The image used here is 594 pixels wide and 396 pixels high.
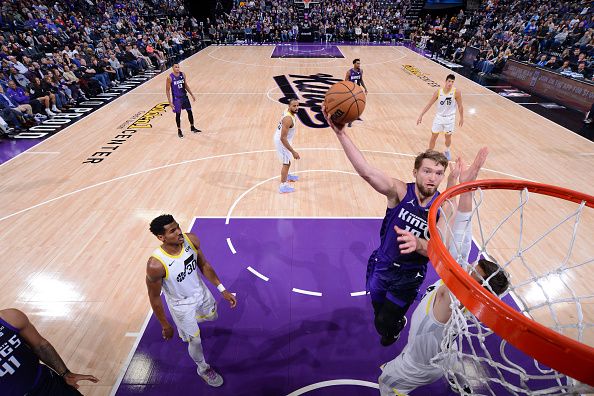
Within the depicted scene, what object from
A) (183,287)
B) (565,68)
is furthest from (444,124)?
(565,68)

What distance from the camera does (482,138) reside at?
28.7 feet

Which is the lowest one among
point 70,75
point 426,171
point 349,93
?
point 70,75

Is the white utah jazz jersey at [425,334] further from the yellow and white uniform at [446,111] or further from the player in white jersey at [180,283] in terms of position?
the yellow and white uniform at [446,111]

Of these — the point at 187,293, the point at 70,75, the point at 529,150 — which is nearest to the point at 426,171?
the point at 187,293

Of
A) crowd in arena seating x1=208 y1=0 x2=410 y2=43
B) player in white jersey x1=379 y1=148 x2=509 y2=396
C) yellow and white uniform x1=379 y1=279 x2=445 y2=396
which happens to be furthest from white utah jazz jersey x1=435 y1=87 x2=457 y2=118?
crowd in arena seating x1=208 y1=0 x2=410 y2=43

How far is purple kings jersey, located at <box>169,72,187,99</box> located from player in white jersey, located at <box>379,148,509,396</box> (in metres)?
6.84

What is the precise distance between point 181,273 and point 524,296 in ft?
12.5

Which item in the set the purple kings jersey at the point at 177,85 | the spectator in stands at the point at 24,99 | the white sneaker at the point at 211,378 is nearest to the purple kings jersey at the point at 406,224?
the white sneaker at the point at 211,378

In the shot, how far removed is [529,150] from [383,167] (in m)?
3.61

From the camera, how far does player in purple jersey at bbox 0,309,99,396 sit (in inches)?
83.4

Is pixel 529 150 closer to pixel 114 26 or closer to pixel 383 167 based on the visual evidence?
pixel 383 167

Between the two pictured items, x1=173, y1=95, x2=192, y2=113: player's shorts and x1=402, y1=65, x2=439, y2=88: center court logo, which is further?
x1=402, y1=65, x2=439, y2=88: center court logo

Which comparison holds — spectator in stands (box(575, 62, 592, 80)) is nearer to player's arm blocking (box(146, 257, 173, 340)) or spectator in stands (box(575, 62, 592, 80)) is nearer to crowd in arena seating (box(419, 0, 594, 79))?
crowd in arena seating (box(419, 0, 594, 79))

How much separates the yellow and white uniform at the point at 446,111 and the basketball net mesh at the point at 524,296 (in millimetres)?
1791
